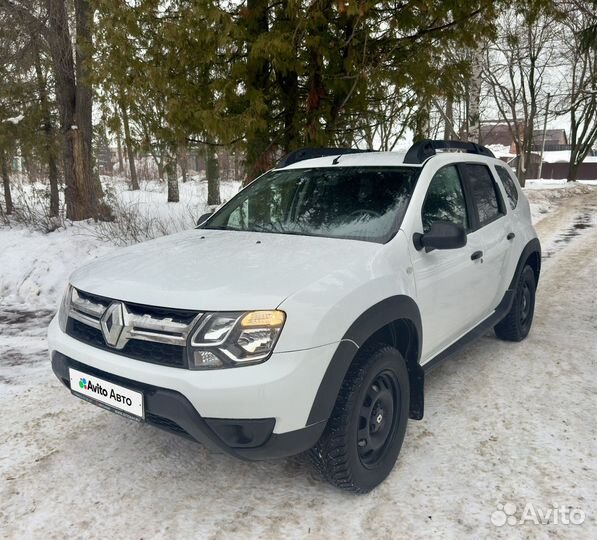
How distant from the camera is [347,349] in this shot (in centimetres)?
229

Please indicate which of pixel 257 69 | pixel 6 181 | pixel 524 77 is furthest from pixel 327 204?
pixel 524 77

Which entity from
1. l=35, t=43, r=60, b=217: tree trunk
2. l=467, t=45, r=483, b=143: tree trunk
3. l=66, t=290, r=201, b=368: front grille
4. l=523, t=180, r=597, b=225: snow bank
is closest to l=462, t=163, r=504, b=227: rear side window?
l=66, t=290, r=201, b=368: front grille

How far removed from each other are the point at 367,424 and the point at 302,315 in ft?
2.53

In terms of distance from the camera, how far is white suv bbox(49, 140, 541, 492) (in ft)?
6.98

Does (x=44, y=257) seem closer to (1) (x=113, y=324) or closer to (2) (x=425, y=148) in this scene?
(1) (x=113, y=324)

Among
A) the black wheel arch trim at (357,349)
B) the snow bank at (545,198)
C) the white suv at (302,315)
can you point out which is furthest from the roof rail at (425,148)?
the snow bank at (545,198)

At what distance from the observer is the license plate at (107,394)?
2289 mm

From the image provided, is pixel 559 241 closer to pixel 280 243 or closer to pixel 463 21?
pixel 463 21

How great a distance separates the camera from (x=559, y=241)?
10.0 m

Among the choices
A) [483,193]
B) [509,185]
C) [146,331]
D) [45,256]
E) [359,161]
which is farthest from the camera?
[45,256]

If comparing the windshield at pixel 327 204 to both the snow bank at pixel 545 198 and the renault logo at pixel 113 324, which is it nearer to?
the renault logo at pixel 113 324

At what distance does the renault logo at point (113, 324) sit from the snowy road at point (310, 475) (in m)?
0.85

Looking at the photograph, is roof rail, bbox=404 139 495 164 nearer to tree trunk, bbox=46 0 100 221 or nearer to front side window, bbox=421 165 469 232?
front side window, bbox=421 165 469 232

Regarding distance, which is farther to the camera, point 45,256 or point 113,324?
point 45,256
